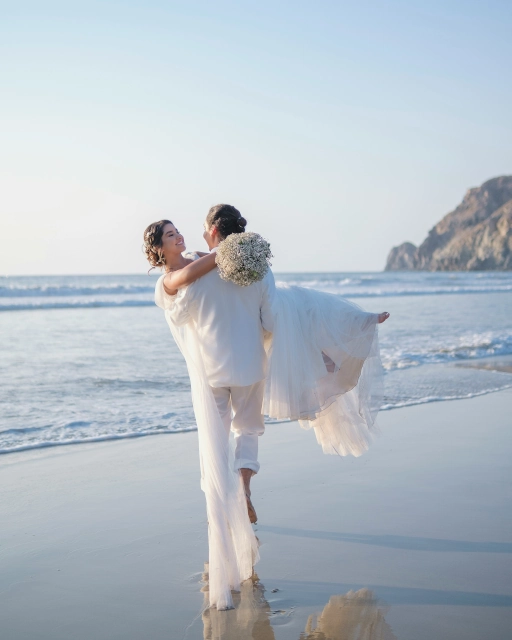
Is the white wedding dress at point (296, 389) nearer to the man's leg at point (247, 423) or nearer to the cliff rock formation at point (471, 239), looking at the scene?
the man's leg at point (247, 423)

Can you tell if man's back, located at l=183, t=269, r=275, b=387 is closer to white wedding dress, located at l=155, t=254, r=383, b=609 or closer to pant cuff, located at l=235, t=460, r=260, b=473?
white wedding dress, located at l=155, t=254, r=383, b=609

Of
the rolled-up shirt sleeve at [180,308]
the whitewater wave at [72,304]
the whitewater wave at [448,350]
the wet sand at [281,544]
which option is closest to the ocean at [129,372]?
the whitewater wave at [448,350]

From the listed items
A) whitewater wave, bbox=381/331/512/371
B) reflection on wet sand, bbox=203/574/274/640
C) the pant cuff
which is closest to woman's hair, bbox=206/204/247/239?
the pant cuff

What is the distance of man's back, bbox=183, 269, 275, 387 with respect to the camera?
3775 mm

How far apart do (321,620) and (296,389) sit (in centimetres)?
136

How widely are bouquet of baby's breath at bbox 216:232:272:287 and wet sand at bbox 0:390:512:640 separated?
56.4 inches

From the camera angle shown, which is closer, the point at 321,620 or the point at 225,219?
the point at 321,620

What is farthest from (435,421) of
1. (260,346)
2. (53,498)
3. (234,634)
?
(234,634)

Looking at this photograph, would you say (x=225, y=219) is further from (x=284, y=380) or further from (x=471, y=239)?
(x=471, y=239)

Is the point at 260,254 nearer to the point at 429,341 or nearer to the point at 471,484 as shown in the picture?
the point at 471,484

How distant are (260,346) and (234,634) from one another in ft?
5.16

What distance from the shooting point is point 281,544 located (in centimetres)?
376

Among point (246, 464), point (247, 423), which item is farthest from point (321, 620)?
point (247, 423)

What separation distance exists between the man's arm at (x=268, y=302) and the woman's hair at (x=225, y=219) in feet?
1.04
